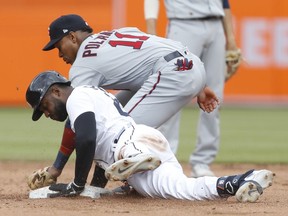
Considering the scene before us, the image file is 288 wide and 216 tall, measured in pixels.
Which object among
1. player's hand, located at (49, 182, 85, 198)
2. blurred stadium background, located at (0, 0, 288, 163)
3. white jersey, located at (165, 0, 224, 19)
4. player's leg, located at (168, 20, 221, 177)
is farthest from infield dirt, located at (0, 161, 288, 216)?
blurred stadium background, located at (0, 0, 288, 163)

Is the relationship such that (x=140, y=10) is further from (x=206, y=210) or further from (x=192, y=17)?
(x=206, y=210)

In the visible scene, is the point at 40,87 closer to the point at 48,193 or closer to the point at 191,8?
the point at 48,193

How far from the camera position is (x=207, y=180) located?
603cm

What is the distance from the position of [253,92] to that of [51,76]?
9.84 m

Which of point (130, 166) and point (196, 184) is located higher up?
point (130, 166)

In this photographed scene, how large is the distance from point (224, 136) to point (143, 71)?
5.57 m

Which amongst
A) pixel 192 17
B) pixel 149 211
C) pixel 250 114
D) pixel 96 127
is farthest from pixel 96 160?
pixel 250 114

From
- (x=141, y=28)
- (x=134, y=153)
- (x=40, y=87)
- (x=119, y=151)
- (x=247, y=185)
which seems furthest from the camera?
(x=141, y=28)

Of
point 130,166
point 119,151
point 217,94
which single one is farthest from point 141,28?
point 130,166

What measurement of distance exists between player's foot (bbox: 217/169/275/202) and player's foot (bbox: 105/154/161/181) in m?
0.46

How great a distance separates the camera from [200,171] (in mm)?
8578

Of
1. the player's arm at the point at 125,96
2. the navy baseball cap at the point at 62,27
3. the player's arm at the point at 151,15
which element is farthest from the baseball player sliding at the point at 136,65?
the player's arm at the point at 151,15

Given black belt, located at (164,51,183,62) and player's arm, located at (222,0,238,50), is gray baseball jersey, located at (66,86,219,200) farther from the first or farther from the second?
player's arm, located at (222,0,238,50)

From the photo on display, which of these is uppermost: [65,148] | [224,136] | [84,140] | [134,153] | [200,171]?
[84,140]
